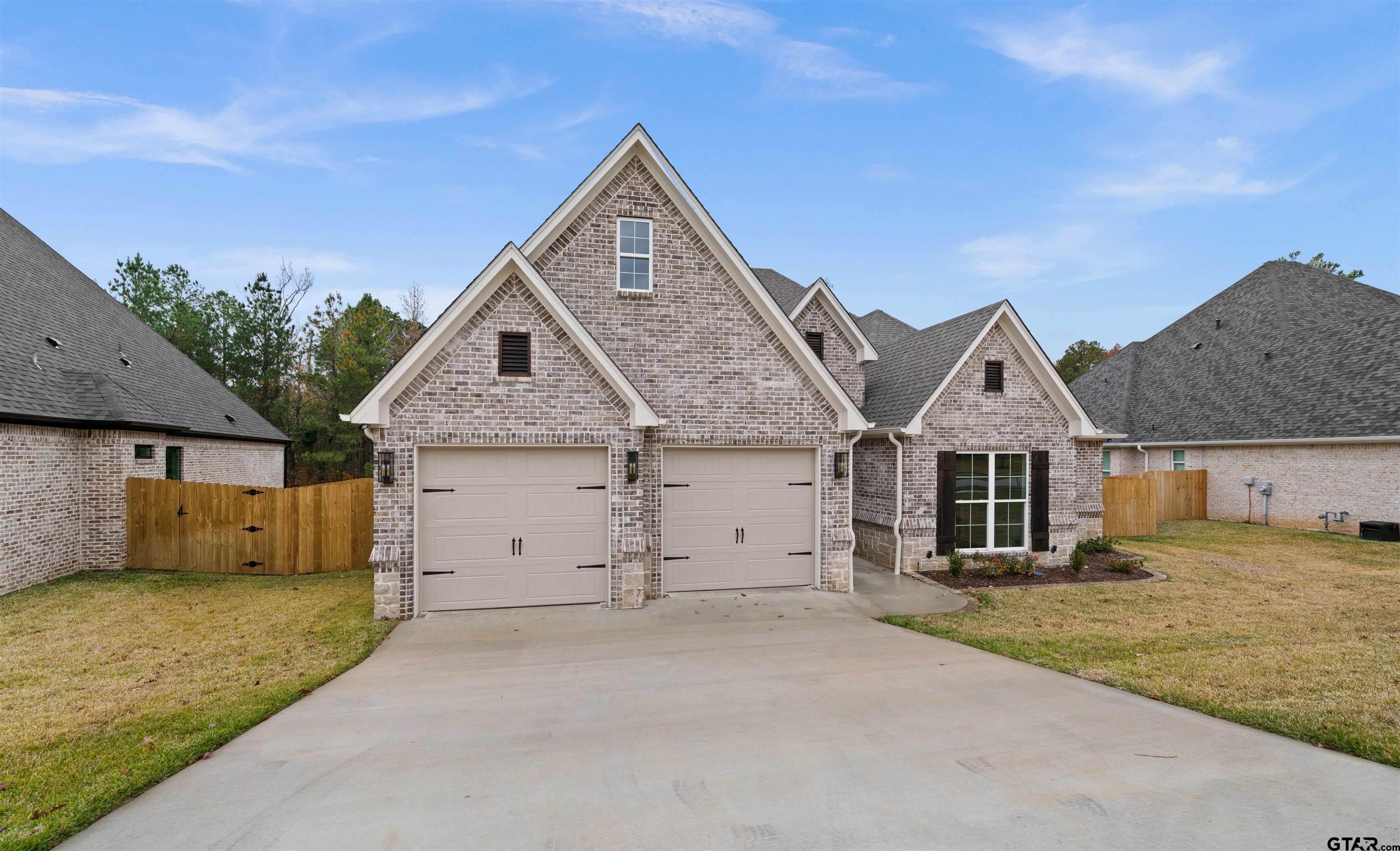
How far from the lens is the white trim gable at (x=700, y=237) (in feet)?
33.3

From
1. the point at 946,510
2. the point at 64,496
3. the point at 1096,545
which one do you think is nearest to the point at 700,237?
the point at 946,510

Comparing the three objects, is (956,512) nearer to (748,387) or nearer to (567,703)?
(748,387)

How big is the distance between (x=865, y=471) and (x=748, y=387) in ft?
16.2

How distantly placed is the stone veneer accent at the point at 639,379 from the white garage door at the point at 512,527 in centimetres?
31

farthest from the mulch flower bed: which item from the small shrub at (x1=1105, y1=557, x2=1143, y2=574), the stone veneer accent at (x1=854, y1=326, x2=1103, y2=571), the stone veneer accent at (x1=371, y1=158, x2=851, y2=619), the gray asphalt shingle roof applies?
the gray asphalt shingle roof

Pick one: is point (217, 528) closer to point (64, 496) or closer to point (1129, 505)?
point (64, 496)

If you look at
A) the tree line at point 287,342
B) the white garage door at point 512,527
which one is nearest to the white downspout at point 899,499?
the white garage door at point 512,527

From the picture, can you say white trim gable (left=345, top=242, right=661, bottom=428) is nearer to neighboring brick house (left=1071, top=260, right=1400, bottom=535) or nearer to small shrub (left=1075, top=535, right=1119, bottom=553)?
small shrub (left=1075, top=535, right=1119, bottom=553)

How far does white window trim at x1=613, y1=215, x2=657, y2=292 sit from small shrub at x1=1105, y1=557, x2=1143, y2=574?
11.7 meters

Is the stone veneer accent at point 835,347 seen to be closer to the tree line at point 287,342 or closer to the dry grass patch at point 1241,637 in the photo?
the dry grass patch at point 1241,637

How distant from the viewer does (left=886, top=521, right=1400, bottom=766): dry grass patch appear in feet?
18.8

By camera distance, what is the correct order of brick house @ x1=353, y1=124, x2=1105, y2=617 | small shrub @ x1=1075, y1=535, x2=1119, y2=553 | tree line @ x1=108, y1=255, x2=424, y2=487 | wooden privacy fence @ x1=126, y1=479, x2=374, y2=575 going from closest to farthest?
brick house @ x1=353, y1=124, x2=1105, y2=617
wooden privacy fence @ x1=126, y1=479, x2=374, y2=575
small shrub @ x1=1075, y1=535, x2=1119, y2=553
tree line @ x1=108, y1=255, x2=424, y2=487

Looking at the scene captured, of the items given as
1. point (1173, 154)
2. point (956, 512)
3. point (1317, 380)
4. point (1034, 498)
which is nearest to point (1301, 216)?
point (1317, 380)

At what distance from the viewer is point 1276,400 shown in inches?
824
